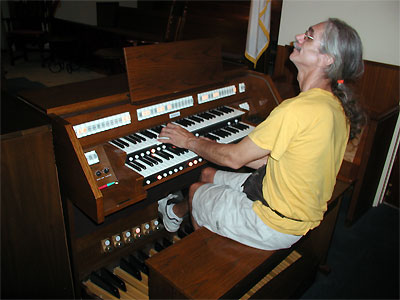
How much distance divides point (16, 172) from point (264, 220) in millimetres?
1197

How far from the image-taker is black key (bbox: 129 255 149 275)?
8.25 ft

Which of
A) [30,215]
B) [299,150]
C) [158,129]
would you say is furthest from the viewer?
[158,129]

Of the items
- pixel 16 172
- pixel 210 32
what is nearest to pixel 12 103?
pixel 16 172

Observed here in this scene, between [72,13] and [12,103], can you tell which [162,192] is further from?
[72,13]

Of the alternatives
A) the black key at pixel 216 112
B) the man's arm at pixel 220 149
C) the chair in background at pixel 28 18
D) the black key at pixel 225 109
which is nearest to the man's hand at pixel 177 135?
the man's arm at pixel 220 149

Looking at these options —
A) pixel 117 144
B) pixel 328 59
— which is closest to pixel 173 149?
pixel 117 144

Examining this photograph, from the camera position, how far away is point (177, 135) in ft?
7.16

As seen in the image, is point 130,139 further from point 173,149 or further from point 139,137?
point 173,149

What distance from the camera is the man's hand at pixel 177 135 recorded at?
2154mm

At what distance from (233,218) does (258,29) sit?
8.51ft

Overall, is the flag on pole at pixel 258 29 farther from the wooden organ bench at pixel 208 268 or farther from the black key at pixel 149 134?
the wooden organ bench at pixel 208 268

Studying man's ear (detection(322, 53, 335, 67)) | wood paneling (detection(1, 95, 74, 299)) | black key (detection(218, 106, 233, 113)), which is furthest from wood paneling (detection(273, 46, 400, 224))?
wood paneling (detection(1, 95, 74, 299))

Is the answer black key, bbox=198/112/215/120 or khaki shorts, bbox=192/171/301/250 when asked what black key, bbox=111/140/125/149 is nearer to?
khaki shorts, bbox=192/171/301/250

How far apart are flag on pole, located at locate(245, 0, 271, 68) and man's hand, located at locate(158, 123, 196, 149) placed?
6.64 ft
